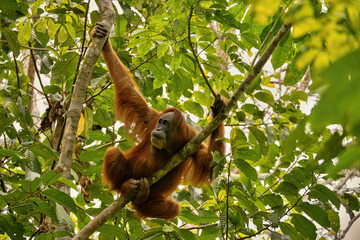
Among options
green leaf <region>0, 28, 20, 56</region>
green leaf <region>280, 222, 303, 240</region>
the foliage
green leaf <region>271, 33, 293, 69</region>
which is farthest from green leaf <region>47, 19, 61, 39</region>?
green leaf <region>280, 222, 303, 240</region>

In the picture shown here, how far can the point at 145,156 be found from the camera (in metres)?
4.82

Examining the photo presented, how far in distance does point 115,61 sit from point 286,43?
6.67ft

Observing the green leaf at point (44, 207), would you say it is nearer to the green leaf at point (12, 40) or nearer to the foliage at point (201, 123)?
the foliage at point (201, 123)

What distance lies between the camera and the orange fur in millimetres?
4688

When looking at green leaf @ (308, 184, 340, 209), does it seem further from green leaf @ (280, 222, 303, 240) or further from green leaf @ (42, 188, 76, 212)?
green leaf @ (42, 188, 76, 212)

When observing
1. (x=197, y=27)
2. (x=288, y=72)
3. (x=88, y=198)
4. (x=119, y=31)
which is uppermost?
(x=119, y=31)

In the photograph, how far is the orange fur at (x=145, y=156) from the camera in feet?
15.4

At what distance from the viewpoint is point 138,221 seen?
4797 millimetres

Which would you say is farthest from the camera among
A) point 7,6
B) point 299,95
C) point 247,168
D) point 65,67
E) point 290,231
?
point 65,67

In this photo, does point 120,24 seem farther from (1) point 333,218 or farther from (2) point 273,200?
(1) point 333,218

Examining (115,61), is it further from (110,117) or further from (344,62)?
(344,62)

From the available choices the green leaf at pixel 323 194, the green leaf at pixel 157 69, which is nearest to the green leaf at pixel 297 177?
the green leaf at pixel 323 194

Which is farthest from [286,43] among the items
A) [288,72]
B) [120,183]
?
[120,183]

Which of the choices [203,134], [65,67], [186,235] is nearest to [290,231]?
[186,235]
